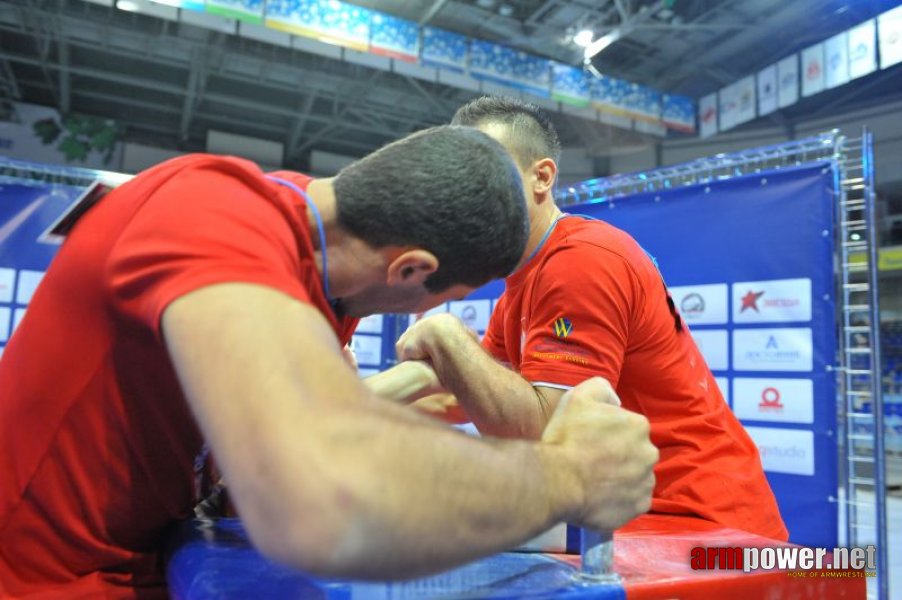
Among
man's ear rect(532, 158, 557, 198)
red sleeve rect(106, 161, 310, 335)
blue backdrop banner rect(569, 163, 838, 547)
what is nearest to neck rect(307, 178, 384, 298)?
red sleeve rect(106, 161, 310, 335)

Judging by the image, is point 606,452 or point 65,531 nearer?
point 606,452

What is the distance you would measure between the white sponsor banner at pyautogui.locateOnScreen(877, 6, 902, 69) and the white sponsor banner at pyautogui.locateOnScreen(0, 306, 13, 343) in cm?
965

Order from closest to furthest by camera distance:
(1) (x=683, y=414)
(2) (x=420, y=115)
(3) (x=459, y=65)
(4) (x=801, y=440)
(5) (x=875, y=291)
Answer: (1) (x=683, y=414), (5) (x=875, y=291), (4) (x=801, y=440), (3) (x=459, y=65), (2) (x=420, y=115)

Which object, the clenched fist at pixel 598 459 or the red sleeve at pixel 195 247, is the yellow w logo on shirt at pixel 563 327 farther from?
the red sleeve at pixel 195 247

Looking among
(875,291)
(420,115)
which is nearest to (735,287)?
(875,291)

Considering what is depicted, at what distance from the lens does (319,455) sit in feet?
1.66

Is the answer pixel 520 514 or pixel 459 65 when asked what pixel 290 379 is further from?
pixel 459 65

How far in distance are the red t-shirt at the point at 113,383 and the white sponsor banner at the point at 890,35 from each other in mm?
9309

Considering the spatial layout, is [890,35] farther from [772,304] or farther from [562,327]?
[562,327]

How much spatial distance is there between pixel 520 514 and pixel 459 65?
853 cm

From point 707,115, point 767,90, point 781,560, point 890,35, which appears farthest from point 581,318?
point 707,115

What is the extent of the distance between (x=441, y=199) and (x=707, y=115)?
11317mm

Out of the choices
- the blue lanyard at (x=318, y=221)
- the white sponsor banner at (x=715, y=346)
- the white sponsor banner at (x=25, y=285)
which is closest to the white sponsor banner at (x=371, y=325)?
the white sponsor banner at (x=25, y=285)

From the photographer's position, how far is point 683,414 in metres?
1.53
